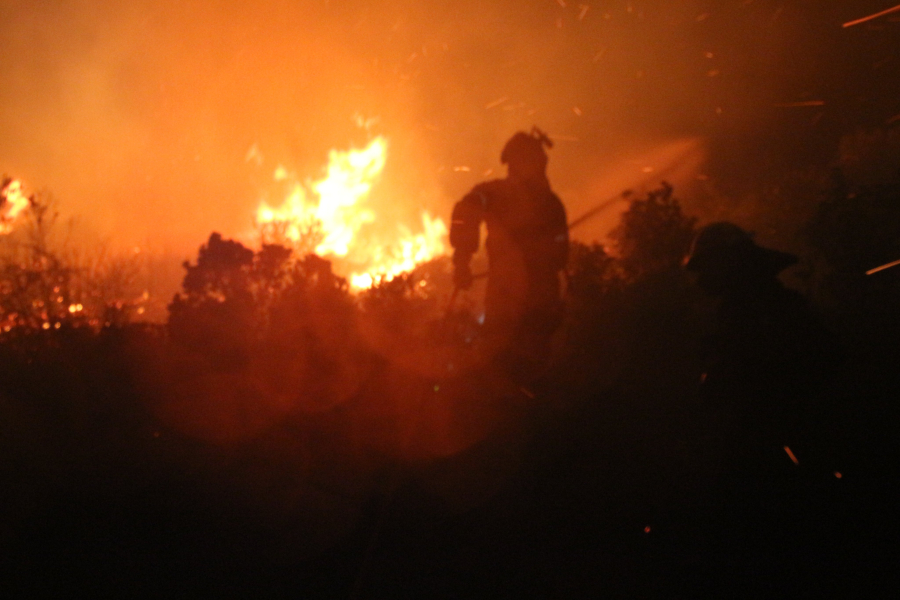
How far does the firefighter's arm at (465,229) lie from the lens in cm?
628

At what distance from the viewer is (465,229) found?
20.7 ft

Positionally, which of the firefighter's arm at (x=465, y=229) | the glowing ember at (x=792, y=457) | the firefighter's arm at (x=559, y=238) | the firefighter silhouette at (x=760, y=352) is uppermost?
the firefighter's arm at (x=465, y=229)

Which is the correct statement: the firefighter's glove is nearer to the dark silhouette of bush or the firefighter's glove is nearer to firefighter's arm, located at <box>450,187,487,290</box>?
firefighter's arm, located at <box>450,187,487,290</box>

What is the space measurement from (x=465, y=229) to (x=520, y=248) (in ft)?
2.59

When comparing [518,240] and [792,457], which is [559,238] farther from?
[792,457]

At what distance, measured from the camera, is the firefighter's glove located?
6.15 metres

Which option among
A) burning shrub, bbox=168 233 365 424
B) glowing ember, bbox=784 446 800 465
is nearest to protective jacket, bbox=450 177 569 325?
burning shrub, bbox=168 233 365 424

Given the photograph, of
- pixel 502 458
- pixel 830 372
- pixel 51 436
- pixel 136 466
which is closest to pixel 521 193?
pixel 502 458

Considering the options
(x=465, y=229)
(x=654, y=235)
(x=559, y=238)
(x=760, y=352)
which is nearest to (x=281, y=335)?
(x=465, y=229)

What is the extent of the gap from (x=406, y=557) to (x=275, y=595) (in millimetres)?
848

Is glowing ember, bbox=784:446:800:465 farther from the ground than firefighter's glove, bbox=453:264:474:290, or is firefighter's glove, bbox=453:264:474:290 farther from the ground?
firefighter's glove, bbox=453:264:474:290

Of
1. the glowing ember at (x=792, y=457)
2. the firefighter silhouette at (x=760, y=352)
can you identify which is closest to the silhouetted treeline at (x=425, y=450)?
the glowing ember at (x=792, y=457)

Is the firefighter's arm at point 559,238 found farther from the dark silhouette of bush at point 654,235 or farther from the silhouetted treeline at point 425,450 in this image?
the dark silhouette of bush at point 654,235

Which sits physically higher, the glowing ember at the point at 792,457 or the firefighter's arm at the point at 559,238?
the firefighter's arm at the point at 559,238
